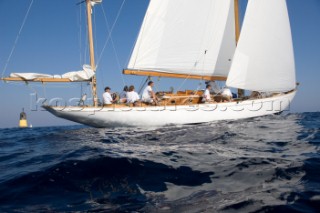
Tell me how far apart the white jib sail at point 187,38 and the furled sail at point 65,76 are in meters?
2.59

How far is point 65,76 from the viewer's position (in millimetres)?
12773

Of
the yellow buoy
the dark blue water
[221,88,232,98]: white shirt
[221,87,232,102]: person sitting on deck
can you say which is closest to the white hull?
[221,87,232,102]: person sitting on deck

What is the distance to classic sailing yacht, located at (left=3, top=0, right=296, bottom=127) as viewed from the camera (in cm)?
1359

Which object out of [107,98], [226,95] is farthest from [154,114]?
[226,95]

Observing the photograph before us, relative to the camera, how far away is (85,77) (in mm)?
13219

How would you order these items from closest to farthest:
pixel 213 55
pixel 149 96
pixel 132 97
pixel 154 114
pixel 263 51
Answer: pixel 154 114 < pixel 132 97 < pixel 149 96 < pixel 263 51 < pixel 213 55

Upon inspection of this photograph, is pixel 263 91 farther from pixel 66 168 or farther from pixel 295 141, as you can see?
pixel 66 168

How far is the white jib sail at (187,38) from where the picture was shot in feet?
48.8

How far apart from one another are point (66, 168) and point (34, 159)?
185 centimetres

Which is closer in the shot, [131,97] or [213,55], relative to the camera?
[131,97]

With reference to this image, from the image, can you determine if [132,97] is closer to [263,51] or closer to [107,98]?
[107,98]

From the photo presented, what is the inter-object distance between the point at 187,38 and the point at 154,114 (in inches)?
240

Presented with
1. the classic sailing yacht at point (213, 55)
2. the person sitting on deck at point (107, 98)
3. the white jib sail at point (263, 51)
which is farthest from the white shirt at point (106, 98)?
the white jib sail at point (263, 51)

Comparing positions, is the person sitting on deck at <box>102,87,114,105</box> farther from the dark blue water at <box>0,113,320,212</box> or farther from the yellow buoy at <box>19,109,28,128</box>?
the yellow buoy at <box>19,109,28,128</box>
